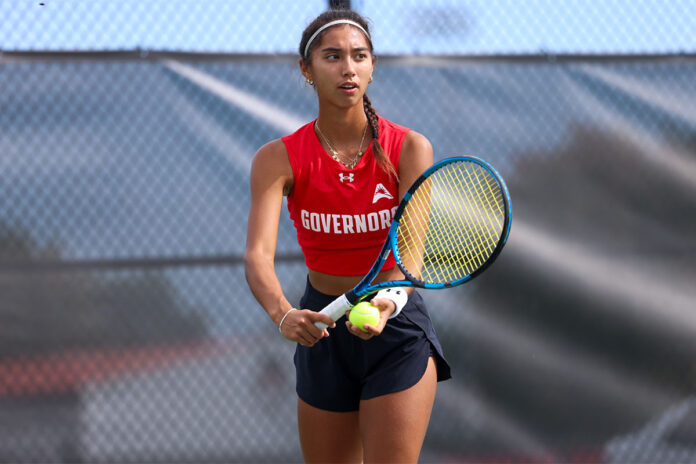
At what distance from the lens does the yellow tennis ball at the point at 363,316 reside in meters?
1.98

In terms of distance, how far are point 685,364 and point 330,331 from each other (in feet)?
7.11

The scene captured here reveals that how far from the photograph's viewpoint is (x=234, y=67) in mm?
3537

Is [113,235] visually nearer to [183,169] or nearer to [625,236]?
[183,169]

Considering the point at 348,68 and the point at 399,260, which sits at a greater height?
the point at 348,68

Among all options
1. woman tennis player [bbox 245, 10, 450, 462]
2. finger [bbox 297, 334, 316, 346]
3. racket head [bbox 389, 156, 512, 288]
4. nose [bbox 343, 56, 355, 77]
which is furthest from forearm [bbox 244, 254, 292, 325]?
nose [bbox 343, 56, 355, 77]

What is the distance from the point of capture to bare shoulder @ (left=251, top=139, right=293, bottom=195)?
7.51ft

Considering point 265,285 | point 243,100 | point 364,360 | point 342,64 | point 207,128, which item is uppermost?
point 243,100

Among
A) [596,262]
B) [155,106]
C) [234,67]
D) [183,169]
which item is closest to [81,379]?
[183,169]

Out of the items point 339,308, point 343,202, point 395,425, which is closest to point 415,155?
point 343,202

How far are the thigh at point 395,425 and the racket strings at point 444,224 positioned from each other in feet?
1.19

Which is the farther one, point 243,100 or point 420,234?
point 243,100

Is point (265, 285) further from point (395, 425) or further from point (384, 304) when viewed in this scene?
point (395, 425)

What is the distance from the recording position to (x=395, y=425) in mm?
2178

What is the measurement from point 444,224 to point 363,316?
903 millimetres
